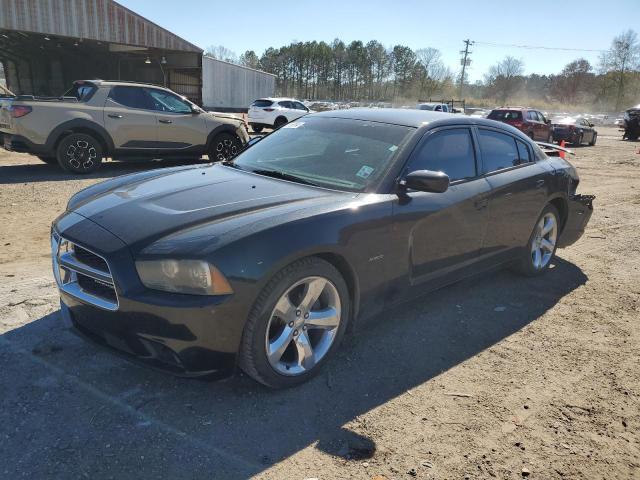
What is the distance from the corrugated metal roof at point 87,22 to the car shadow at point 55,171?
1352 centimetres

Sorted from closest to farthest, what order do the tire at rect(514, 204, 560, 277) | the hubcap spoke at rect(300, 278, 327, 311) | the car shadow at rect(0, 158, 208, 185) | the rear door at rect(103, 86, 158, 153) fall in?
the hubcap spoke at rect(300, 278, 327, 311)
the tire at rect(514, 204, 560, 277)
the car shadow at rect(0, 158, 208, 185)
the rear door at rect(103, 86, 158, 153)

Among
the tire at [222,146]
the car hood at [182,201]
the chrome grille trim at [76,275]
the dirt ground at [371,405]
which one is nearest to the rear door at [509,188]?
the dirt ground at [371,405]

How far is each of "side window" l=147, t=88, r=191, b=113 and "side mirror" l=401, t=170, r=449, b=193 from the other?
26.9 feet

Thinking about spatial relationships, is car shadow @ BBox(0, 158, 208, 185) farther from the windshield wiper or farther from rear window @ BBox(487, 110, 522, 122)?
rear window @ BBox(487, 110, 522, 122)

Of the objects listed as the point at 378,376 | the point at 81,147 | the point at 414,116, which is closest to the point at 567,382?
the point at 378,376

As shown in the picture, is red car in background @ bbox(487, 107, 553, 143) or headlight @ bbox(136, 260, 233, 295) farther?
red car in background @ bbox(487, 107, 553, 143)

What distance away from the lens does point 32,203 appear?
707cm

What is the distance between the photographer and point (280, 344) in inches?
110

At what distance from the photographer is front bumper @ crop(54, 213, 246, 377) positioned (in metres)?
2.44

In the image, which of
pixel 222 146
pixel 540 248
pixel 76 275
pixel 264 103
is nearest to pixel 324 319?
pixel 76 275

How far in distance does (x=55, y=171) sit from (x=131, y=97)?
2.09 metres

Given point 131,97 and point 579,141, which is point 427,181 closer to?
point 131,97

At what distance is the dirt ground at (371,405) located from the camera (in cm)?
234

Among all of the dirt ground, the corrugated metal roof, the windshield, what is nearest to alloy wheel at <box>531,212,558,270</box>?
the dirt ground
